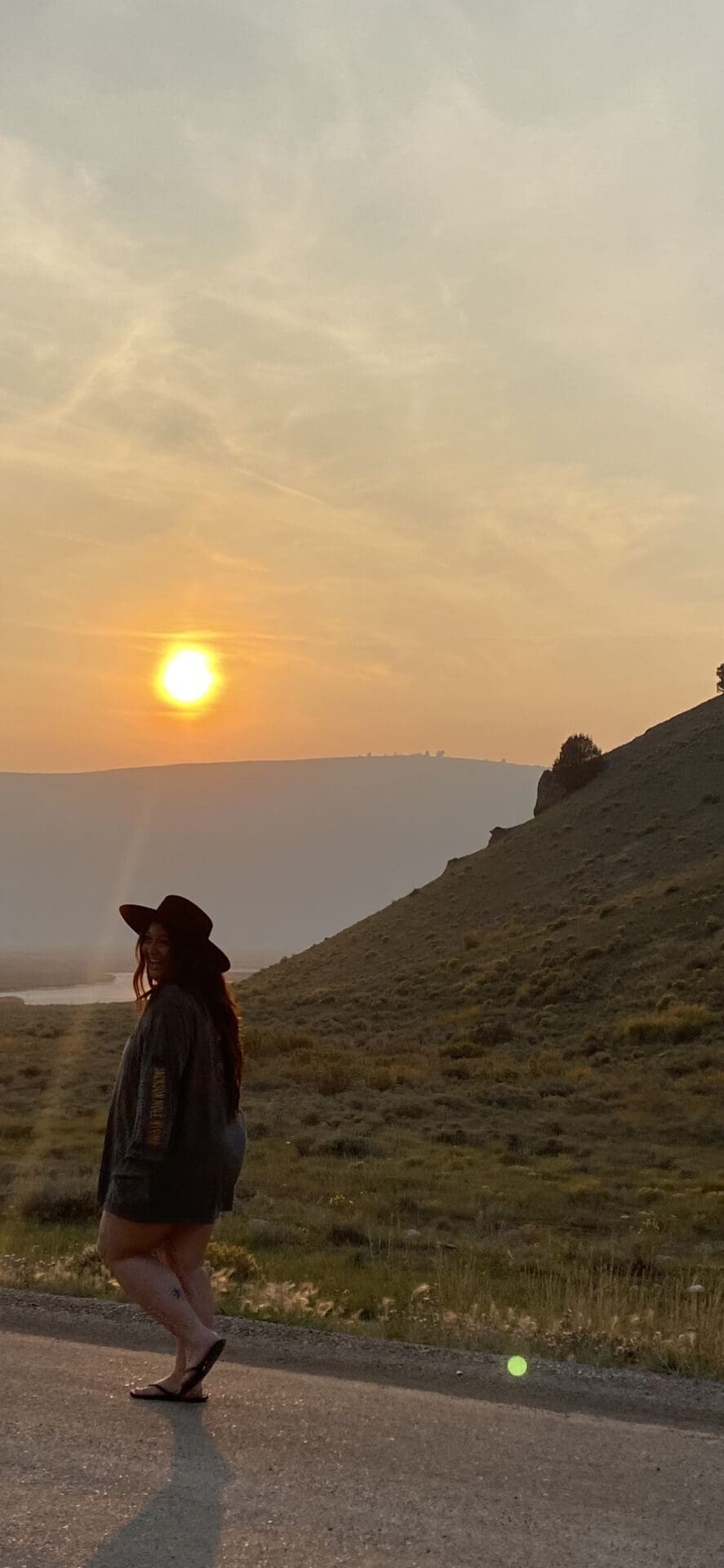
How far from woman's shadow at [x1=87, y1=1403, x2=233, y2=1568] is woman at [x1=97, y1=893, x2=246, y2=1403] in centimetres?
66

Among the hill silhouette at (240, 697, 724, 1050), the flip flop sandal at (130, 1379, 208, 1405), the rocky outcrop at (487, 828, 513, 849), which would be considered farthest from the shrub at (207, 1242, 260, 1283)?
the rocky outcrop at (487, 828, 513, 849)

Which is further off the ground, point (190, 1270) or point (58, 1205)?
point (58, 1205)

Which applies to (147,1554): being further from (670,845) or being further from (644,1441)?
(670,845)

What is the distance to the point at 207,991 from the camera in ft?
19.6

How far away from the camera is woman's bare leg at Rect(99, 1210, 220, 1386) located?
18.8 ft

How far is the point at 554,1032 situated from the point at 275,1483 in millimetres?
34293

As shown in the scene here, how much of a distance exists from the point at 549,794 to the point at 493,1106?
4631 centimetres

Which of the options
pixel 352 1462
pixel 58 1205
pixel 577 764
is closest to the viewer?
pixel 352 1462

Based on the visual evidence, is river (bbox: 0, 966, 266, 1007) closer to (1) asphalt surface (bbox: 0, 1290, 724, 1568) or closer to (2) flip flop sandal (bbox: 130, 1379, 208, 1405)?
(1) asphalt surface (bbox: 0, 1290, 724, 1568)

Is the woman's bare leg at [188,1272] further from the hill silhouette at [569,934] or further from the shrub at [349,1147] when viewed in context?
the hill silhouette at [569,934]

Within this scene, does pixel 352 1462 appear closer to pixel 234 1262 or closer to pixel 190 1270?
pixel 190 1270

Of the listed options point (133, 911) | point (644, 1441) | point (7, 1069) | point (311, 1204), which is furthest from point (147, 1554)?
point (7, 1069)

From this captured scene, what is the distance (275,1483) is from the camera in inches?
186

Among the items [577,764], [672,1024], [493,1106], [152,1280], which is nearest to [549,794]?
[577,764]
